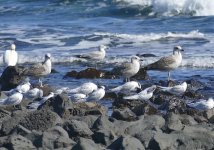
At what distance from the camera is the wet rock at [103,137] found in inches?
327

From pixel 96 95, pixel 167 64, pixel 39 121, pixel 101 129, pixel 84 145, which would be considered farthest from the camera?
pixel 167 64

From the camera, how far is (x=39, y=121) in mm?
9031

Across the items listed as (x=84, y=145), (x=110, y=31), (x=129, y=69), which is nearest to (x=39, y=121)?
(x=84, y=145)

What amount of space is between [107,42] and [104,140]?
14.4 meters

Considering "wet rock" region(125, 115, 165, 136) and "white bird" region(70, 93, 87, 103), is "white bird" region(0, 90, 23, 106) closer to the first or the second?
"white bird" region(70, 93, 87, 103)

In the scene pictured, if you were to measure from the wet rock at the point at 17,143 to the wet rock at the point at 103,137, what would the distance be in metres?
0.81

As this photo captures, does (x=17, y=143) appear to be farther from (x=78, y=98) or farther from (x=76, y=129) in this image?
(x=78, y=98)

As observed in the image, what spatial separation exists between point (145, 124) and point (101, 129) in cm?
64

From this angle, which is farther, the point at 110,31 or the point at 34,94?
the point at 110,31

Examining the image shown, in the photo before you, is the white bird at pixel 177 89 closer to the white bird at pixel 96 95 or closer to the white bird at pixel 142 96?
the white bird at pixel 142 96

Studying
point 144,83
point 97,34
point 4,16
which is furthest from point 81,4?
point 144,83

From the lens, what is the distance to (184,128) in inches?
344

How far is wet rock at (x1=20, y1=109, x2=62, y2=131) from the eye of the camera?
902 centimetres

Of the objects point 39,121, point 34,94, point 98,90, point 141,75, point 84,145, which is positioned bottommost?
point 141,75
